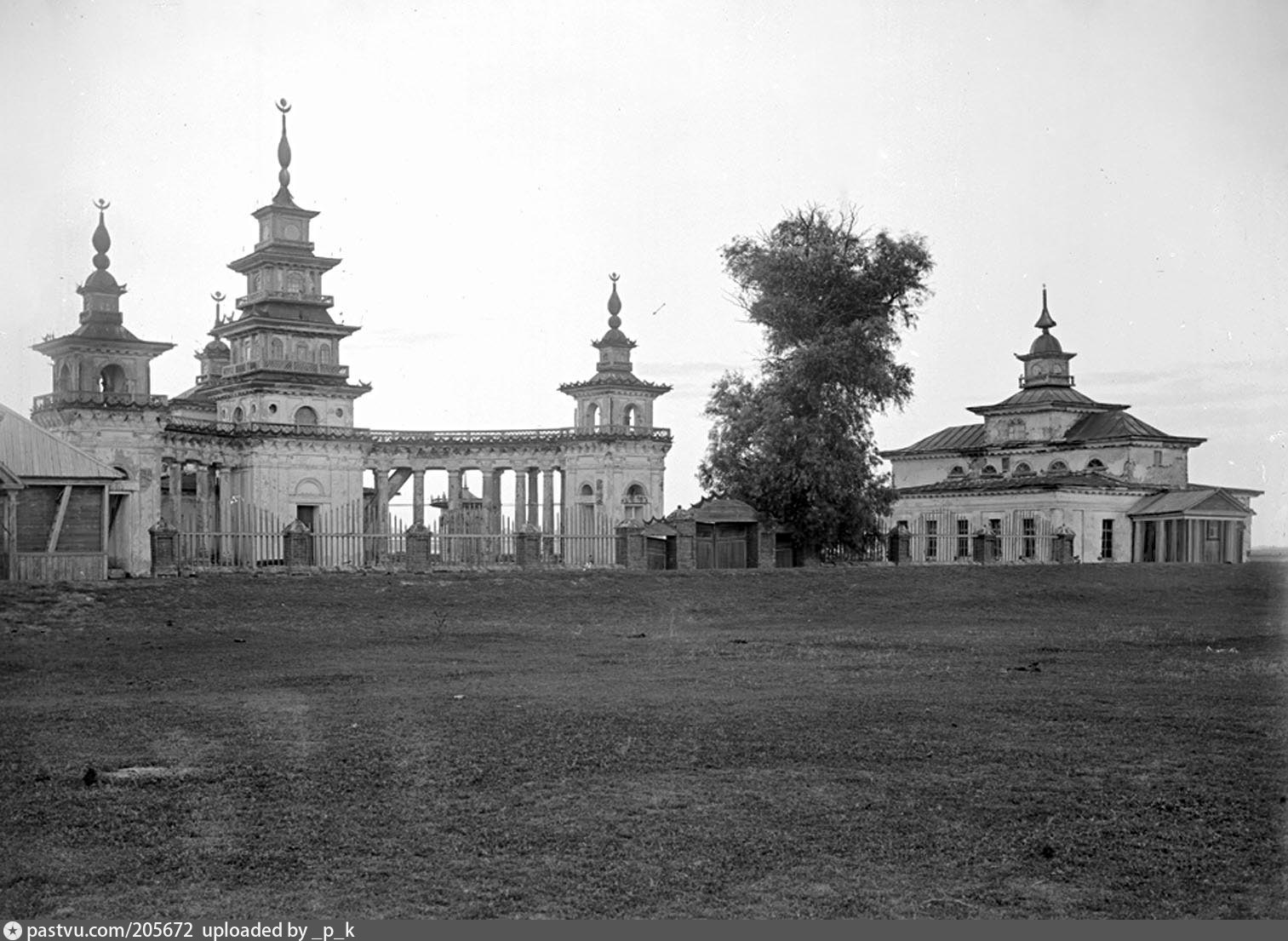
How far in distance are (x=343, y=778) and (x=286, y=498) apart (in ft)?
155

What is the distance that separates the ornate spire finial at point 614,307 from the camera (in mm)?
65750

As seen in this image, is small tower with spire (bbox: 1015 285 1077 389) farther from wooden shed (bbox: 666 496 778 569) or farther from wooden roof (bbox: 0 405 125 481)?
wooden roof (bbox: 0 405 125 481)

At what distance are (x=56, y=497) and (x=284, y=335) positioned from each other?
27300mm

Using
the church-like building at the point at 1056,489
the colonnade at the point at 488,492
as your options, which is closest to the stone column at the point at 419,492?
the colonnade at the point at 488,492

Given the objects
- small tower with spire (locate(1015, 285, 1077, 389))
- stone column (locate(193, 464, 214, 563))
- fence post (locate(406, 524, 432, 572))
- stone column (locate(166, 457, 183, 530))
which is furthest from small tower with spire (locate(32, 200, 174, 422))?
small tower with spire (locate(1015, 285, 1077, 389))

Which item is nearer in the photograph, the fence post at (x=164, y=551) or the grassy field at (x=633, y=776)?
the grassy field at (x=633, y=776)

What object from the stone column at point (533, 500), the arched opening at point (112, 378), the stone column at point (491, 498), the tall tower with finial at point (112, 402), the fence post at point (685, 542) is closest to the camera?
the fence post at point (685, 542)

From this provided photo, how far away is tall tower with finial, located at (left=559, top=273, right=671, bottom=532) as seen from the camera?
63.0 m

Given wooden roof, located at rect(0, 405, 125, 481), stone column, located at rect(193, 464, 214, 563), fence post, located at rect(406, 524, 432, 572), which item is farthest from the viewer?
stone column, located at rect(193, 464, 214, 563)

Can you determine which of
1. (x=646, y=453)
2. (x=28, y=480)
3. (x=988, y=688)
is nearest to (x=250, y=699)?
(x=988, y=688)

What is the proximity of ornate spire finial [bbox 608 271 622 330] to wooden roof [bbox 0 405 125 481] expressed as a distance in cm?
3535

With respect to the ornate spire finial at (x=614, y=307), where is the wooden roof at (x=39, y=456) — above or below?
below

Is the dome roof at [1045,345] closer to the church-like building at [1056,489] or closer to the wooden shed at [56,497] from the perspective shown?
the church-like building at [1056,489]

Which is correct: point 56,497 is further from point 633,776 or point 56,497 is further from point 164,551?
point 633,776
